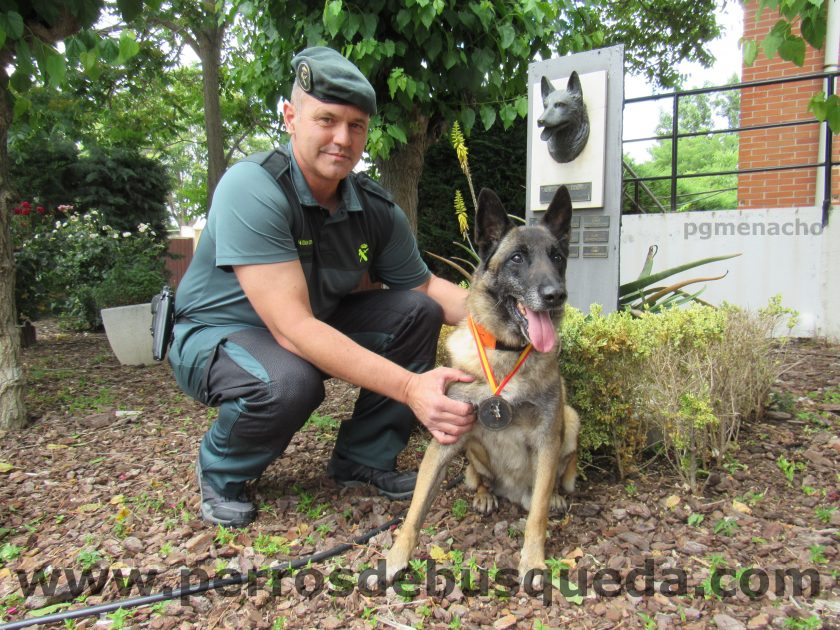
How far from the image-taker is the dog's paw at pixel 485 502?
2.81 metres

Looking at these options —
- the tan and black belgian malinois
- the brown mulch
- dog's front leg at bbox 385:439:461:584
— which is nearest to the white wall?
the brown mulch

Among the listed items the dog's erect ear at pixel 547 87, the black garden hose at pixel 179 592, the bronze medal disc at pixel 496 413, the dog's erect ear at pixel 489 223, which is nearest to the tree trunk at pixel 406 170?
the dog's erect ear at pixel 547 87

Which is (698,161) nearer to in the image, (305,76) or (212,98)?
(212,98)

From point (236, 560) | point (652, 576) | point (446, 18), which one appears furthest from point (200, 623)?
point (446, 18)

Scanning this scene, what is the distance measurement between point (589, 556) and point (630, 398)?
0.88 metres

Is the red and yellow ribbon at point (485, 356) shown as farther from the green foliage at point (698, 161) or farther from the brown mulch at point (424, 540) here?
the green foliage at point (698, 161)

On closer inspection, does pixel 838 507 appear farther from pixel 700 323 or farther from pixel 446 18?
pixel 446 18

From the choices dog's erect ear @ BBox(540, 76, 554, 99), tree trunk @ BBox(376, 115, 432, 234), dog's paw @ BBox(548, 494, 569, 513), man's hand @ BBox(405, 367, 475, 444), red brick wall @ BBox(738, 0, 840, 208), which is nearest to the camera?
man's hand @ BBox(405, 367, 475, 444)

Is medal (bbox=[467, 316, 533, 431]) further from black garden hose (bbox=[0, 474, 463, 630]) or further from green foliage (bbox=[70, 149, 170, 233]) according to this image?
green foliage (bbox=[70, 149, 170, 233])

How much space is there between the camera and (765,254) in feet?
21.4

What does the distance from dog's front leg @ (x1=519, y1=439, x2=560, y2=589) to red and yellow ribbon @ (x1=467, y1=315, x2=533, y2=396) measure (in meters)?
0.31

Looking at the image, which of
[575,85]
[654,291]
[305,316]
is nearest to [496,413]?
[305,316]

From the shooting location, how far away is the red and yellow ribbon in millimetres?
2396

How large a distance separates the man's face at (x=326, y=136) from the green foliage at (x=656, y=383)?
4.55 feet
